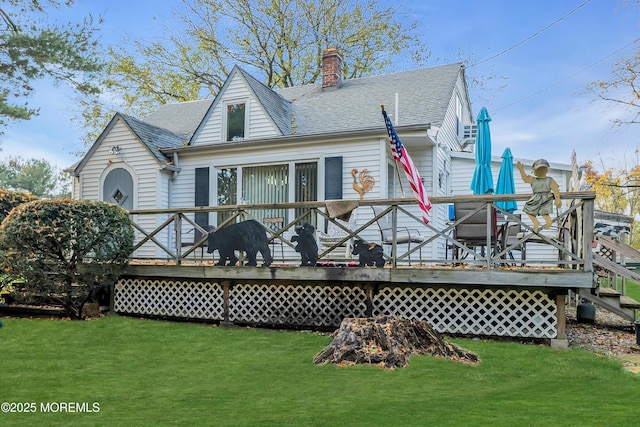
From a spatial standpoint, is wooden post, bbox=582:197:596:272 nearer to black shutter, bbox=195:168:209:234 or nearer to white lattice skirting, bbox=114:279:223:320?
white lattice skirting, bbox=114:279:223:320

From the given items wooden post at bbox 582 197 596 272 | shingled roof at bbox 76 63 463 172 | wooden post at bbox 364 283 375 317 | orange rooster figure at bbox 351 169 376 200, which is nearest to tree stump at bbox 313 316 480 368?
wooden post at bbox 364 283 375 317

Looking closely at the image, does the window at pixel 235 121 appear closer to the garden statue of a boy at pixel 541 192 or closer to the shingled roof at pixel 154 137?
the shingled roof at pixel 154 137

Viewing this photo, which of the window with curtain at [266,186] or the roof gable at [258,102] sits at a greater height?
the roof gable at [258,102]

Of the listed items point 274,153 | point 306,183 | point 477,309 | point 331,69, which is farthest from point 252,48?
point 477,309

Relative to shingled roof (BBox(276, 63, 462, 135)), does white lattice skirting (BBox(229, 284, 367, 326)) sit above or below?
below

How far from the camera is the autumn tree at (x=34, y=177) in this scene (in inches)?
1635

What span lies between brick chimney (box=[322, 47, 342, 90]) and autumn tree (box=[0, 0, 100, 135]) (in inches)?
292

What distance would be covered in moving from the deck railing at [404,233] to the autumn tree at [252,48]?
43.0ft

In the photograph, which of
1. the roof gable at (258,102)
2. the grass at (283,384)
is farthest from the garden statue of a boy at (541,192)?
the roof gable at (258,102)

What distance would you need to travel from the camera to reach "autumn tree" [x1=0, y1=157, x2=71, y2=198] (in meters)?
41.5

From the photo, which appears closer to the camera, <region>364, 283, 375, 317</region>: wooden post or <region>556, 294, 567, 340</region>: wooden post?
<region>556, 294, 567, 340</region>: wooden post

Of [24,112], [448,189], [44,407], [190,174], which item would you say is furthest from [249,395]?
[24,112]

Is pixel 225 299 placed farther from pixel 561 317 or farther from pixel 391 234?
pixel 561 317

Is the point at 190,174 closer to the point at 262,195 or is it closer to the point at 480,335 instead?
the point at 262,195
